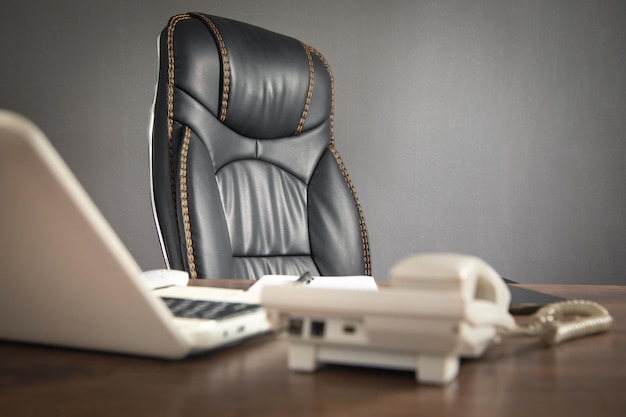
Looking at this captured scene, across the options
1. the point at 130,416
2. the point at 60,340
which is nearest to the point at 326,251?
the point at 60,340

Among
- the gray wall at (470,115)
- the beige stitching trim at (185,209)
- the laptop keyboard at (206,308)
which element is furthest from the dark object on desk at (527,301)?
the gray wall at (470,115)

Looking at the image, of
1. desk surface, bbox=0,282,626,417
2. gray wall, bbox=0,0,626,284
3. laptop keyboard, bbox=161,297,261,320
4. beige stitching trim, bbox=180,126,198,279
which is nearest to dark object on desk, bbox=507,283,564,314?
desk surface, bbox=0,282,626,417

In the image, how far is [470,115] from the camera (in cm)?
305

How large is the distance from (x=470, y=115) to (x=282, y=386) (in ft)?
9.10

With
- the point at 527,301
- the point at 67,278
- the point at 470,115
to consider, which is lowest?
the point at 527,301

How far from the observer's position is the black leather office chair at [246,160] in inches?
61.6

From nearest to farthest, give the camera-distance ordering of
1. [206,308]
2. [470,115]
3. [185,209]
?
1. [206,308]
2. [185,209]
3. [470,115]

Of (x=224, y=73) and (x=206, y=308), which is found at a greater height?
(x=224, y=73)

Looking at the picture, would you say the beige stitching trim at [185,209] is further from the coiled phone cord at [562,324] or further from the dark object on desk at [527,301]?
the coiled phone cord at [562,324]

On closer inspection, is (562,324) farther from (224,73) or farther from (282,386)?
(224,73)

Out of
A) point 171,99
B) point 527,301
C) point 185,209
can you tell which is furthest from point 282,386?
point 171,99

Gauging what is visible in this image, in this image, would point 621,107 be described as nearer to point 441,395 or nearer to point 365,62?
point 365,62

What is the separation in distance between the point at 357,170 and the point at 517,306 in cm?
235

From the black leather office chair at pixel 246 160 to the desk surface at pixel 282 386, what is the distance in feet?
3.35
